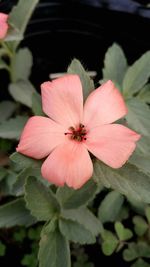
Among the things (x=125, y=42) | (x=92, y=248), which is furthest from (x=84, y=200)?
(x=125, y=42)

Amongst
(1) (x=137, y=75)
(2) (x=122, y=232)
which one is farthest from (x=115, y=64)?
(2) (x=122, y=232)

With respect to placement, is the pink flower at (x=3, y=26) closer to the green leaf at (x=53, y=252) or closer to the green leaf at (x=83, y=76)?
the green leaf at (x=83, y=76)

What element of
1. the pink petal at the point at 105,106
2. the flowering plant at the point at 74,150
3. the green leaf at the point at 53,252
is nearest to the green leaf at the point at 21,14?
the flowering plant at the point at 74,150

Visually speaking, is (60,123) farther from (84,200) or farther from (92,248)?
(92,248)

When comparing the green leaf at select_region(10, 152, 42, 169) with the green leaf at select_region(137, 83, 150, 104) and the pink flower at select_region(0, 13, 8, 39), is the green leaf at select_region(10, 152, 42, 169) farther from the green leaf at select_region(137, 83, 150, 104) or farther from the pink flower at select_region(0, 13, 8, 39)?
the green leaf at select_region(137, 83, 150, 104)

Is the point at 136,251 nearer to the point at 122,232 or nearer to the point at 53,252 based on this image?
the point at 122,232

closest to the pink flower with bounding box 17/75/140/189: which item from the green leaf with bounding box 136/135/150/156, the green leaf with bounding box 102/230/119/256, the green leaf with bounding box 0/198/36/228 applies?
the green leaf with bounding box 136/135/150/156

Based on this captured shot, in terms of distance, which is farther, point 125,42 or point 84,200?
point 125,42
